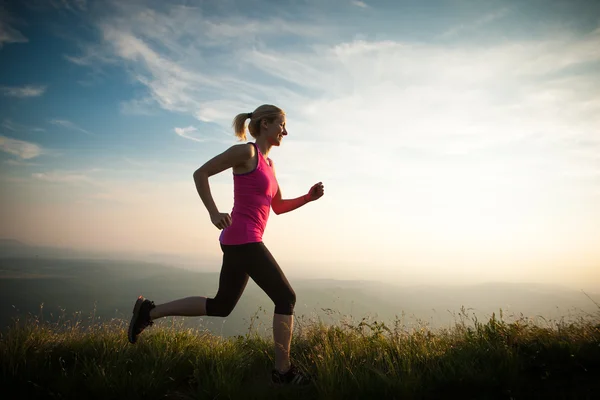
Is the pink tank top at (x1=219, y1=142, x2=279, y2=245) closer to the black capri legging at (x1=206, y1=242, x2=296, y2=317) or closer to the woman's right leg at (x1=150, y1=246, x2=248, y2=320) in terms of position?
the black capri legging at (x1=206, y1=242, x2=296, y2=317)

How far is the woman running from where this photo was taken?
3.26 metres

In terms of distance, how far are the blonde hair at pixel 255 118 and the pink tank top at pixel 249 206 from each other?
0.46m

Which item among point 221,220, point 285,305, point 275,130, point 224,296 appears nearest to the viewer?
point 221,220

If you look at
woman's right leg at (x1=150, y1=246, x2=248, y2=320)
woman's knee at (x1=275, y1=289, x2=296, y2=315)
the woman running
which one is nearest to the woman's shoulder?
the woman running

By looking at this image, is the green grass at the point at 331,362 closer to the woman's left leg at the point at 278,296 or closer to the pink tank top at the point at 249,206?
the woman's left leg at the point at 278,296

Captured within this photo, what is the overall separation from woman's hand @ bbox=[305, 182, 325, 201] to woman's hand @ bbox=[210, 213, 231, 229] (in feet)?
4.88

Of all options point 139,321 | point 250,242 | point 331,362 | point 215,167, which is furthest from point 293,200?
point 139,321

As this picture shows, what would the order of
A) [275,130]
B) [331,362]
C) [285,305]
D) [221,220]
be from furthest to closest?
[275,130], [285,305], [331,362], [221,220]

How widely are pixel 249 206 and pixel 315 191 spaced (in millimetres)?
1079

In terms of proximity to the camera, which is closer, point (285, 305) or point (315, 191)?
point (285, 305)

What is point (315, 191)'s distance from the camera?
→ 14.0 ft

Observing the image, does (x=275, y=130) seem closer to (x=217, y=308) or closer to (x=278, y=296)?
(x=278, y=296)

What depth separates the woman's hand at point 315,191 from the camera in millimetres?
4250

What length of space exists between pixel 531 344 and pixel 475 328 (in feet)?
2.04
